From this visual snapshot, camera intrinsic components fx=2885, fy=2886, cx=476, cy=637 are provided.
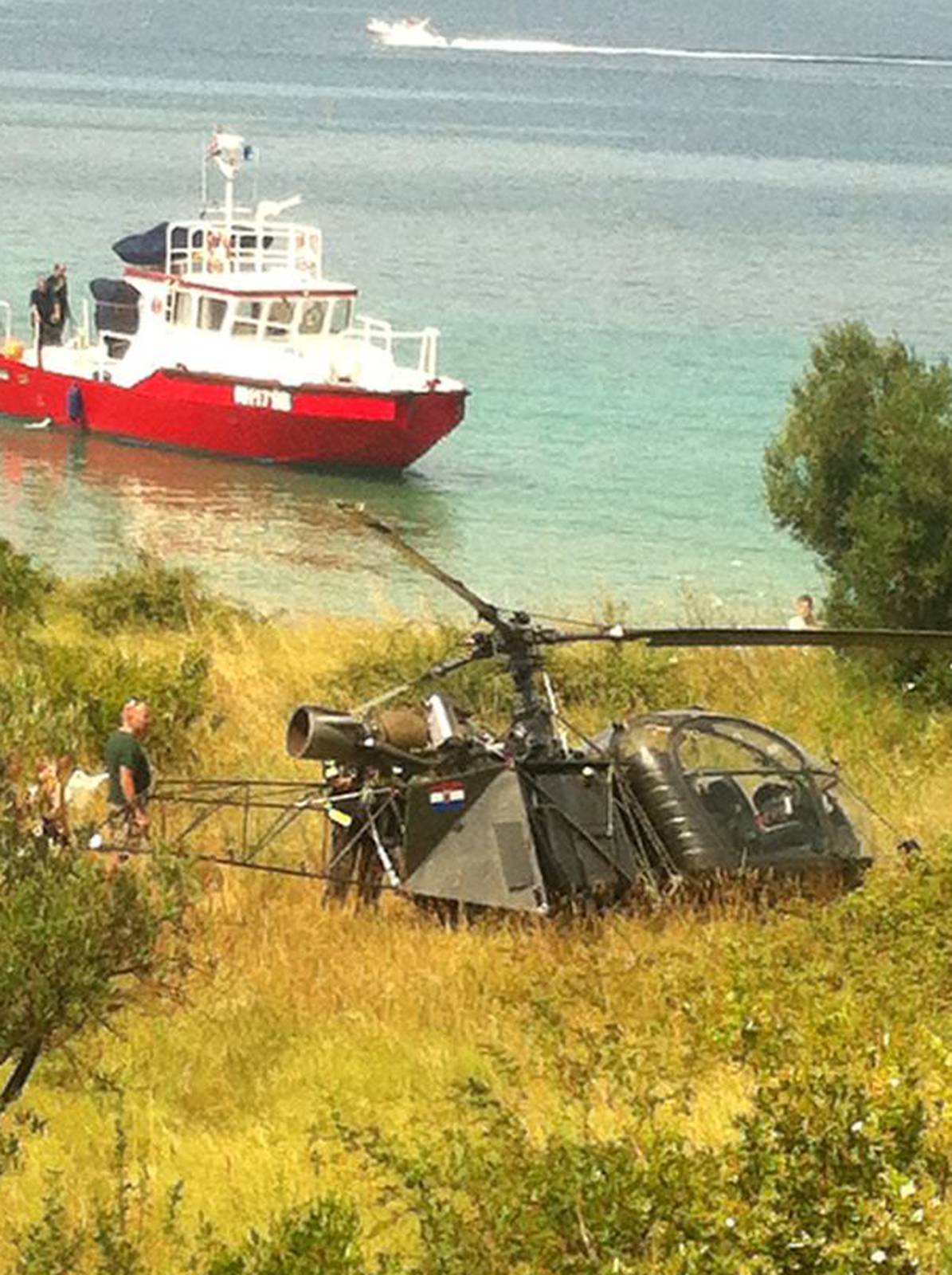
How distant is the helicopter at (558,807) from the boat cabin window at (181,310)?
31699 mm

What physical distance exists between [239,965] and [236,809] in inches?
143

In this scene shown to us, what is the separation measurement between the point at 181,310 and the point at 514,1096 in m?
35.1

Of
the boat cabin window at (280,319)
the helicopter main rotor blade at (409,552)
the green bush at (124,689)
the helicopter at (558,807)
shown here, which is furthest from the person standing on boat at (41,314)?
the helicopter main rotor blade at (409,552)

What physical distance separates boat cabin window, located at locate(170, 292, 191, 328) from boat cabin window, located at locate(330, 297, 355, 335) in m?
2.24

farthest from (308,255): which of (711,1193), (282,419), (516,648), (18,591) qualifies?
(711,1193)

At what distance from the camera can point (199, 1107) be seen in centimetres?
1185

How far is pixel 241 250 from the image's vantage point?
154 ft

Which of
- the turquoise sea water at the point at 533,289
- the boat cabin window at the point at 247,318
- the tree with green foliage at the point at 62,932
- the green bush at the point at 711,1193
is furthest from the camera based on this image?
the boat cabin window at the point at 247,318

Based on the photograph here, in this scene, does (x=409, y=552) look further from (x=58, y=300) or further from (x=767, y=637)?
(x=58, y=300)

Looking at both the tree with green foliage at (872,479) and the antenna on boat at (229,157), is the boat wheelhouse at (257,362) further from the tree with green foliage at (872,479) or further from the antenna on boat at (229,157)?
the tree with green foliage at (872,479)

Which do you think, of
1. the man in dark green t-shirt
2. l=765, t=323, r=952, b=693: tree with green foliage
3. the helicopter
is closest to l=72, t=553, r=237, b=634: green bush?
l=765, t=323, r=952, b=693: tree with green foliage

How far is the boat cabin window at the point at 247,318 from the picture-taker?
44719mm

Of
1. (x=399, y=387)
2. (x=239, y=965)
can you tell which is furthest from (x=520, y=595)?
(x=239, y=965)

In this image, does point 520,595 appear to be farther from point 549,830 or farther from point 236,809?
point 549,830
